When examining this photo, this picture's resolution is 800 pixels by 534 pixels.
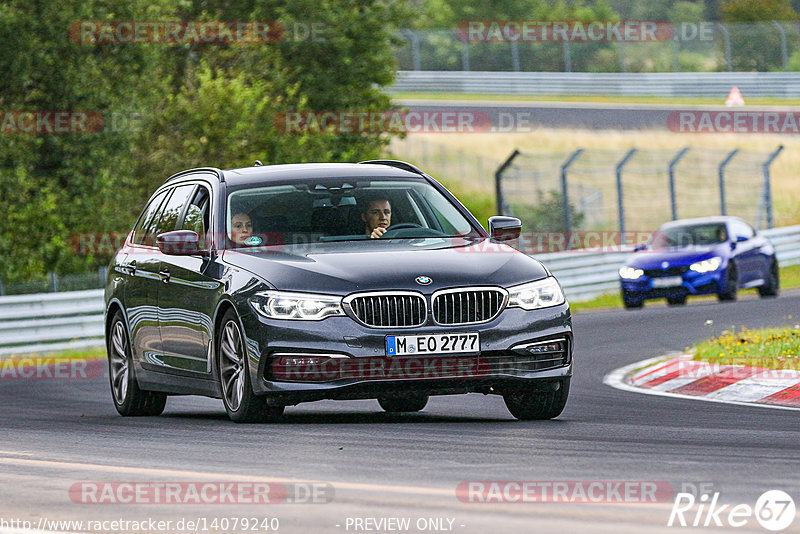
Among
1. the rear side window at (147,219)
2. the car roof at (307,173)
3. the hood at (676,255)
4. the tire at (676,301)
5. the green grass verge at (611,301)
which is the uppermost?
the car roof at (307,173)

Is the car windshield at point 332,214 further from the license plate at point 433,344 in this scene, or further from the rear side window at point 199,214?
the license plate at point 433,344

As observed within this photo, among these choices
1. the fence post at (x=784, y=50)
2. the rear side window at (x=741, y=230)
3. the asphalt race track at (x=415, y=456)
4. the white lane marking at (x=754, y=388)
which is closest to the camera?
Result: the asphalt race track at (x=415, y=456)

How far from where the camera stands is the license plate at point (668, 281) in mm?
25297

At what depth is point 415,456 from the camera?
8.59 metres

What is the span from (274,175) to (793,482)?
5.18 meters

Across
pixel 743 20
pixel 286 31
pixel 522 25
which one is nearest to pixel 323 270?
pixel 286 31

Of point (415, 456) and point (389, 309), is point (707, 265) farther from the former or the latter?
point (415, 456)

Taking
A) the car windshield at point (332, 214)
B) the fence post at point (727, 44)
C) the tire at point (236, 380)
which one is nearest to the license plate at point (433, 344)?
the tire at point (236, 380)

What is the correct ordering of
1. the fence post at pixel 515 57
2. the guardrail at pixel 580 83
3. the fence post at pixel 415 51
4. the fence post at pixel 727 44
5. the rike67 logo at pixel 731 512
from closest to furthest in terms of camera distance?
the rike67 logo at pixel 731 512 < the guardrail at pixel 580 83 < the fence post at pixel 727 44 < the fence post at pixel 415 51 < the fence post at pixel 515 57

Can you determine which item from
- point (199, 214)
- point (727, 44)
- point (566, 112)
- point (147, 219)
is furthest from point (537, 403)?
point (727, 44)

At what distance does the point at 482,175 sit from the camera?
46.2 m

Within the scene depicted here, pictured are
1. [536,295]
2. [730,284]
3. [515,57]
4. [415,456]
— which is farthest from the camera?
[515,57]

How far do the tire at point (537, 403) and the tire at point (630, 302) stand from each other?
49.9 feet

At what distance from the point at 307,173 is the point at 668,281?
14612 mm
